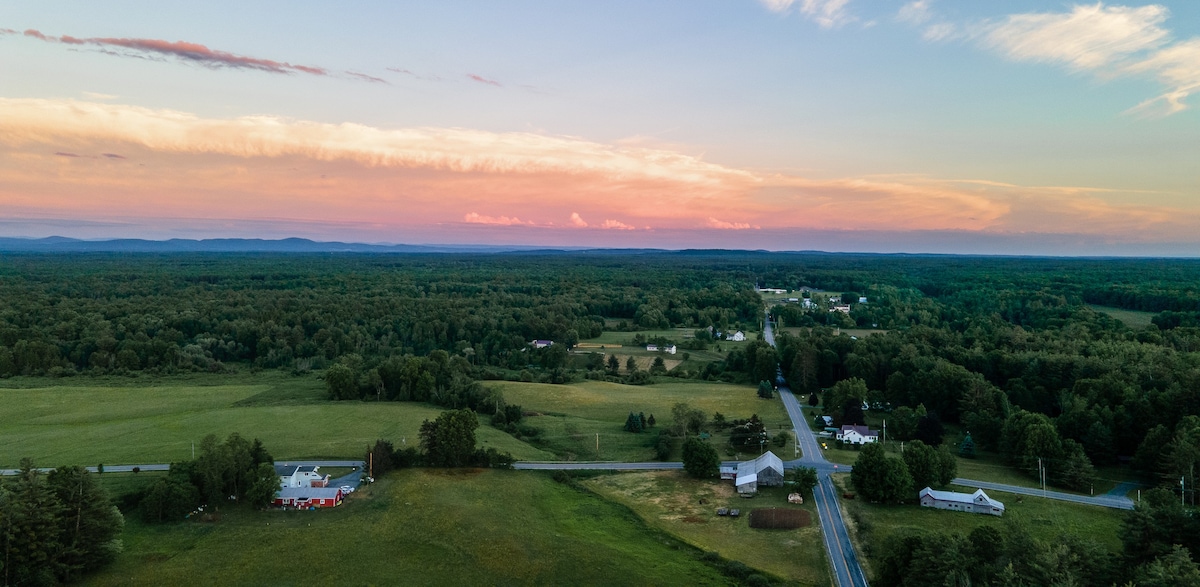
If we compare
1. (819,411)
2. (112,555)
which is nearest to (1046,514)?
(819,411)

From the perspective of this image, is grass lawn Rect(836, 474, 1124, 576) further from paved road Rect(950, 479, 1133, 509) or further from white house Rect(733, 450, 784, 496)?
white house Rect(733, 450, 784, 496)

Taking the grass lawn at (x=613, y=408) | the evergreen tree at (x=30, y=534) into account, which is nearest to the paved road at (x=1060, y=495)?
the grass lawn at (x=613, y=408)

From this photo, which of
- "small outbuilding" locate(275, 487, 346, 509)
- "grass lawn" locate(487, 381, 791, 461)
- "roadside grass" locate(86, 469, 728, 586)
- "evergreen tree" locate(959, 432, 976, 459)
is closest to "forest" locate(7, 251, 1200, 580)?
"evergreen tree" locate(959, 432, 976, 459)

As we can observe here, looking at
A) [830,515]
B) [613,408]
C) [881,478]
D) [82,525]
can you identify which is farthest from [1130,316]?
[82,525]

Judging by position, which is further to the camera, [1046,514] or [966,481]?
[966,481]

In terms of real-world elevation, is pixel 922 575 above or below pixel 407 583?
above

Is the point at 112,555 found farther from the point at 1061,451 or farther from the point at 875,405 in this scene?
the point at 875,405

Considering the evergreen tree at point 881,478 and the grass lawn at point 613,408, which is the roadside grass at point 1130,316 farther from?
the evergreen tree at point 881,478

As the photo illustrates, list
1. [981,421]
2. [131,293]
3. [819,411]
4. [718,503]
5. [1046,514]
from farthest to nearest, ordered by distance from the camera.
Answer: [131,293]
[819,411]
[981,421]
[718,503]
[1046,514]
